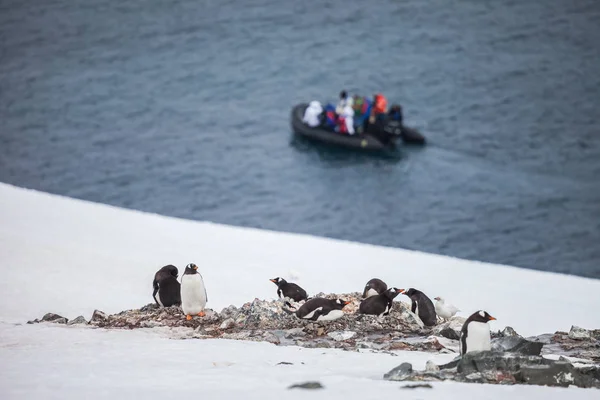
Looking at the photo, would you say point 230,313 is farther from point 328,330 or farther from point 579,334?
point 579,334

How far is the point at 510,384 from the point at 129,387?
10.2 feet

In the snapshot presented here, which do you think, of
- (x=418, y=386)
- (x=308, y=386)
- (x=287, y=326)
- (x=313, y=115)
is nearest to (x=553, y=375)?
(x=418, y=386)

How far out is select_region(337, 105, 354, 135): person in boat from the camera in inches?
1338

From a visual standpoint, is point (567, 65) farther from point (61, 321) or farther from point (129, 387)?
point (129, 387)

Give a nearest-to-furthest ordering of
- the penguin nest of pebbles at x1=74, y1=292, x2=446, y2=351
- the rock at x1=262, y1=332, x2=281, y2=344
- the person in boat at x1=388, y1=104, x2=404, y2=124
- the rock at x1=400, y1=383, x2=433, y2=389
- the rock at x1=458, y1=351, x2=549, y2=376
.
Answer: the rock at x1=400, y1=383, x2=433, y2=389
the rock at x1=458, y1=351, x2=549, y2=376
the rock at x1=262, y1=332, x2=281, y2=344
the penguin nest of pebbles at x1=74, y1=292, x2=446, y2=351
the person in boat at x1=388, y1=104, x2=404, y2=124

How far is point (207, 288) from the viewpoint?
1477 cm

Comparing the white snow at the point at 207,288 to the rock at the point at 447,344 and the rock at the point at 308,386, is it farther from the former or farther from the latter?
the rock at the point at 447,344

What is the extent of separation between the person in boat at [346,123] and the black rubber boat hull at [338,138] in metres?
0.23

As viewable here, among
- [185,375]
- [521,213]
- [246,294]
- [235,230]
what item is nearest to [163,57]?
[521,213]

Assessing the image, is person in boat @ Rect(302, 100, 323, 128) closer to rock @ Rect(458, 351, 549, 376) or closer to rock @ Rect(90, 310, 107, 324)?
rock @ Rect(90, 310, 107, 324)

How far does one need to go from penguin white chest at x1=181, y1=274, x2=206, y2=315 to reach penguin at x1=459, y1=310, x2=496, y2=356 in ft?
10.2

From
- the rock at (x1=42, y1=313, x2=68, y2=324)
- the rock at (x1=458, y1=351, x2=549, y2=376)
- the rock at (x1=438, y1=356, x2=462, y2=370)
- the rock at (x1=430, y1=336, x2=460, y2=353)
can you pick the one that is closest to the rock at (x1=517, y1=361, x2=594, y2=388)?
the rock at (x1=458, y1=351, x2=549, y2=376)

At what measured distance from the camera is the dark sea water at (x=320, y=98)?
29688 millimetres

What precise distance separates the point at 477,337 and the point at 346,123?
24.4 meters
